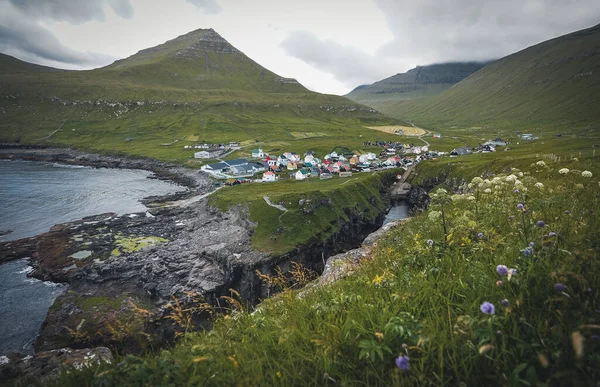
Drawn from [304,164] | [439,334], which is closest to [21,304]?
[439,334]

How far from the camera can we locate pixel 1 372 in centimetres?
949

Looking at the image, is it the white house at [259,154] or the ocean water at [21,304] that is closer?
the ocean water at [21,304]

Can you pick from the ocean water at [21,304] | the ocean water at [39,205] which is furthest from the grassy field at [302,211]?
the ocean water at [39,205]

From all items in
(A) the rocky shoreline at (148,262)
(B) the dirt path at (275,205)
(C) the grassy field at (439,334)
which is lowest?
(A) the rocky shoreline at (148,262)

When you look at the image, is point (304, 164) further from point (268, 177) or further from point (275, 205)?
point (275, 205)

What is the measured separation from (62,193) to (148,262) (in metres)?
65.6

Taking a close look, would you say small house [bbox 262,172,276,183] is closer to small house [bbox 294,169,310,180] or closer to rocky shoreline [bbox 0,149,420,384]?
small house [bbox 294,169,310,180]

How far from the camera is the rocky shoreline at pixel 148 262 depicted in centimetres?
3469

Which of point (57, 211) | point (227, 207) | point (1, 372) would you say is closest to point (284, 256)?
point (227, 207)

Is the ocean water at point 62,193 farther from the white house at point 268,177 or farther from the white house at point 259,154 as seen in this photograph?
the white house at point 259,154

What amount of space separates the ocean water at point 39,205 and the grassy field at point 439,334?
133 ft

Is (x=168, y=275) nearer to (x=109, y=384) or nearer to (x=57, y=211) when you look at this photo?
(x=109, y=384)

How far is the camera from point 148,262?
4634 cm

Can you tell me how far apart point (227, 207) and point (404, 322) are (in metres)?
67.1
